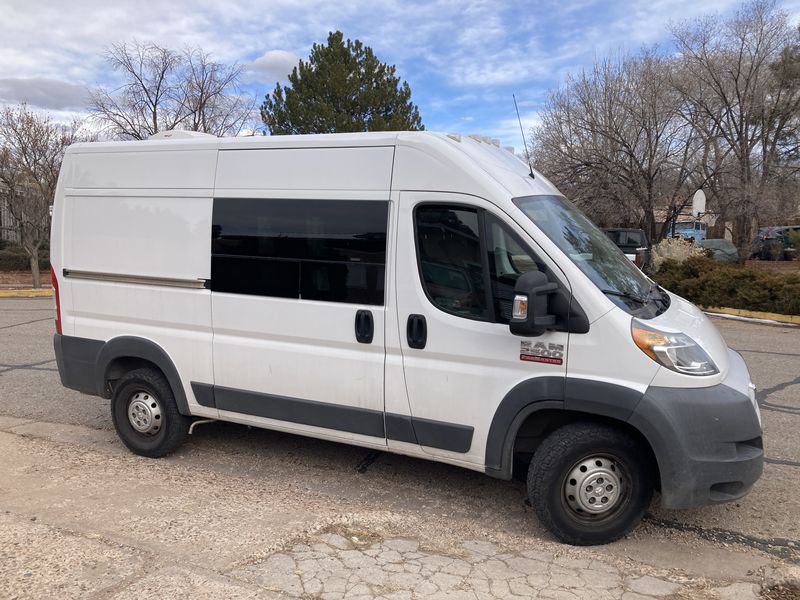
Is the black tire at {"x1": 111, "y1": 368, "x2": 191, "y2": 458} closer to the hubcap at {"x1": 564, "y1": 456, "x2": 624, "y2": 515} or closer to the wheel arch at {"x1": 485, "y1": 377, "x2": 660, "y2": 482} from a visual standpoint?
the wheel arch at {"x1": 485, "y1": 377, "x2": 660, "y2": 482}

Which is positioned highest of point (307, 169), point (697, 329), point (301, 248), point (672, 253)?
point (307, 169)

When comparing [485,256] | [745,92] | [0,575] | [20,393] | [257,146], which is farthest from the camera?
[745,92]

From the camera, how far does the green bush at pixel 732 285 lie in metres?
12.8

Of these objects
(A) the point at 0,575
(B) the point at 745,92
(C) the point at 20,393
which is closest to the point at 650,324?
(A) the point at 0,575

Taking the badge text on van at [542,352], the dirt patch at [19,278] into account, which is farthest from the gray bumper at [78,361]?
the dirt patch at [19,278]

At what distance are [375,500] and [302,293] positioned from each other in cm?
148

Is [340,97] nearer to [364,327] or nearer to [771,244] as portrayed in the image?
[771,244]

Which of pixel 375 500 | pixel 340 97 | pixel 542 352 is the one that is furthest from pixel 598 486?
pixel 340 97

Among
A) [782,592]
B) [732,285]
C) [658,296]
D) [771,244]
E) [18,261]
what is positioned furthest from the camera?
[18,261]

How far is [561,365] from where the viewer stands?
365 centimetres

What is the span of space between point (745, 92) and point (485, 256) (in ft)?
81.2

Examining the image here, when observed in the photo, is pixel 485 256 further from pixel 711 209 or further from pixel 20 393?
pixel 711 209

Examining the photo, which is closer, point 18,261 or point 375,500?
point 375,500

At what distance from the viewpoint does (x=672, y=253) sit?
611 inches
